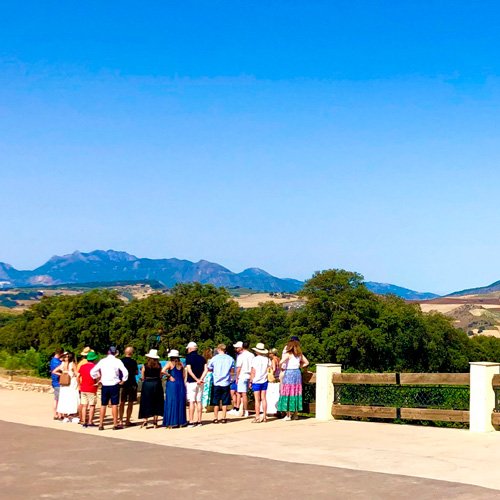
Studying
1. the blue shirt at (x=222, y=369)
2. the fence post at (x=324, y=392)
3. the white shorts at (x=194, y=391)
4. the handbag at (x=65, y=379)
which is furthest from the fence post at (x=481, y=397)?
the handbag at (x=65, y=379)

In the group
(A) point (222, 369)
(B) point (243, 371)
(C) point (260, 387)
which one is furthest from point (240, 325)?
(A) point (222, 369)

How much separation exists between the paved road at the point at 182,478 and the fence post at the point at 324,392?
14.3ft

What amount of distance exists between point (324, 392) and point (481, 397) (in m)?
3.28

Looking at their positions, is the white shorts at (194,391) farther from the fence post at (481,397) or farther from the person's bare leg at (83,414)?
the fence post at (481,397)

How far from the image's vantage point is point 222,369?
1662cm

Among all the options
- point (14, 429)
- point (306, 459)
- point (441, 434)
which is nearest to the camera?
point (306, 459)

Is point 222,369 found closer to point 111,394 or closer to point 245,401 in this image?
point 245,401

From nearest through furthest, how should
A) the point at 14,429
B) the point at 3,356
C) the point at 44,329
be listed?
the point at 14,429 → the point at 3,356 → the point at 44,329

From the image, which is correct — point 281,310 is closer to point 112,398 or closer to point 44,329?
point 44,329

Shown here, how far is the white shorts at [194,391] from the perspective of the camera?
16.3m

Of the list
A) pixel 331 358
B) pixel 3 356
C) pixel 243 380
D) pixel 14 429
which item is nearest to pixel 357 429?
pixel 243 380

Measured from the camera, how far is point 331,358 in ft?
205

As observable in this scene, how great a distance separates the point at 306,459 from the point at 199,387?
478 cm

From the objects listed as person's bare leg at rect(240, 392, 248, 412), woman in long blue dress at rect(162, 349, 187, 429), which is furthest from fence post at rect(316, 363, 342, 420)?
woman in long blue dress at rect(162, 349, 187, 429)
